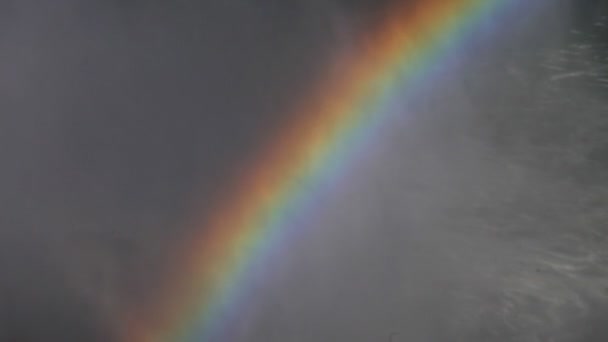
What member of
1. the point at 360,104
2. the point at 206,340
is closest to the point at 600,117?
the point at 360,104

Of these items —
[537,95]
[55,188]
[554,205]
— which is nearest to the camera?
[554,205]

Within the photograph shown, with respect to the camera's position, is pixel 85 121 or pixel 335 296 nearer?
pixel 335 296

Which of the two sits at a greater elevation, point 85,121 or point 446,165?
point 85,121

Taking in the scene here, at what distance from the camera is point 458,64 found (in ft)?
37.4

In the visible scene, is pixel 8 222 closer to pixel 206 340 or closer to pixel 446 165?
pixel 206 340

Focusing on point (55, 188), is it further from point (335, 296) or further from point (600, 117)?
point (600, 117)

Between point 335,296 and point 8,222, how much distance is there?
3.79m

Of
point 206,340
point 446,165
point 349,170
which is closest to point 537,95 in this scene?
point 446,165

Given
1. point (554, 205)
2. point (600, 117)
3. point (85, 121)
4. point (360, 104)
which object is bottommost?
point (554, 205)

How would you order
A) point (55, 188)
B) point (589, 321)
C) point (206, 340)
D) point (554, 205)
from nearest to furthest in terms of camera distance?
1. point (589, 321)
2. point (206, 340)
3. point (554, 205)
4. point (55, 188)

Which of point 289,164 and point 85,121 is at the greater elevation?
point 85,121

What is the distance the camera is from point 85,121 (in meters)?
9.45

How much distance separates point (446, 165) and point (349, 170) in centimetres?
117

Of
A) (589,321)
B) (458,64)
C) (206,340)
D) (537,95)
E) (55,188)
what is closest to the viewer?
(589,321)
